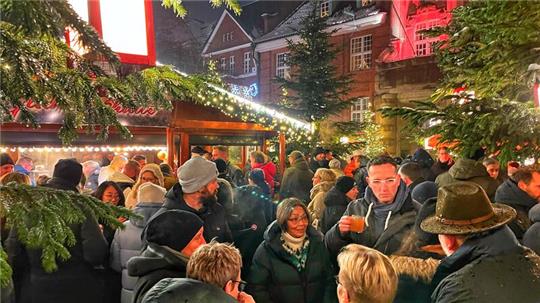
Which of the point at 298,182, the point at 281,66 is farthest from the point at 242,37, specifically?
the point at 298,182

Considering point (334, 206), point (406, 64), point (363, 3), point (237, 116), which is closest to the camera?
point (334, 206)

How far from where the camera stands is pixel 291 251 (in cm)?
354

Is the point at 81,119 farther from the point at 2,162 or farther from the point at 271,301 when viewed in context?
the point at 2,162

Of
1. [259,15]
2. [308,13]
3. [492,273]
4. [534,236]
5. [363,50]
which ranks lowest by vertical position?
[534,236]

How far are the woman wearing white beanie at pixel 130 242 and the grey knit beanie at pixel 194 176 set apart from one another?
12.6 inches

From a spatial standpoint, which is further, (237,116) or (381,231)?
(237,116)

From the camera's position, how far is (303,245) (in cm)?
361

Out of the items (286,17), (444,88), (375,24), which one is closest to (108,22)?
(444,88)

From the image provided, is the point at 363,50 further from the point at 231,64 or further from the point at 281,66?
the point at 231,64

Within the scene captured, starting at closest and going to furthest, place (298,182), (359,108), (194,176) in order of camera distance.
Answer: (194,176)
(298,182)
(359,108)

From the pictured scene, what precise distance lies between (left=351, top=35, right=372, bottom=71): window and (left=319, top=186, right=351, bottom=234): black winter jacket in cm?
2076

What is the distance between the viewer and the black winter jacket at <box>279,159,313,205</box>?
26.8ft

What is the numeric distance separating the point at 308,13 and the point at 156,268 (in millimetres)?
23587

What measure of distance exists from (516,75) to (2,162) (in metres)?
6.46
